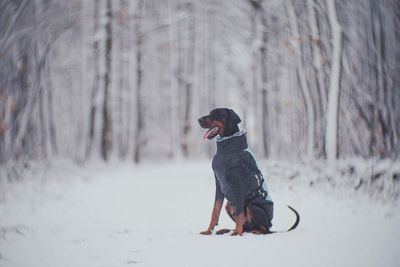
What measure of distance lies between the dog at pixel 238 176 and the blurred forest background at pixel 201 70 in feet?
12.7

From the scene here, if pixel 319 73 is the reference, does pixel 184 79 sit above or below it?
above

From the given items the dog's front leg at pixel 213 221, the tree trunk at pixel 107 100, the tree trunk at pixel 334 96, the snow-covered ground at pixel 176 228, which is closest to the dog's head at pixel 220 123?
the dog's front leg at pixel 213 221

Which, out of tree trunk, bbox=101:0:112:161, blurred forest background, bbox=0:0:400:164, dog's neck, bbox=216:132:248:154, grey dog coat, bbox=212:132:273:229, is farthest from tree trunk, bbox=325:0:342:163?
tree trunk, bbox=101:0:112:161

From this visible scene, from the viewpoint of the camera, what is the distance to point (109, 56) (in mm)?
15375

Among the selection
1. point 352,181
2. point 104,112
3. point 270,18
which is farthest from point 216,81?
point 352,181

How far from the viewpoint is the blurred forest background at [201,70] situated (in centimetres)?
888

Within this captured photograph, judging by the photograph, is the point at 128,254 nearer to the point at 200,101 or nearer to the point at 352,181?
the point at 352,181

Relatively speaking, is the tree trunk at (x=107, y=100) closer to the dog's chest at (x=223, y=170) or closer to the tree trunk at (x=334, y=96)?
the tree trunk at (x=334, y=96)

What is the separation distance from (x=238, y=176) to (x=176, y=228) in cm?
133

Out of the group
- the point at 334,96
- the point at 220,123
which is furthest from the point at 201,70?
the point at 220,123

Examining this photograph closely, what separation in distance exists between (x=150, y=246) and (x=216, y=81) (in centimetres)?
2898

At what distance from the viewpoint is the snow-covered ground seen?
142 inches

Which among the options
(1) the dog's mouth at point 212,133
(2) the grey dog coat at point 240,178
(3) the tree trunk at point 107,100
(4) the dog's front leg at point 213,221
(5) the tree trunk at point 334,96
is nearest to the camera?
(2) the grey dog coat at point 240,178

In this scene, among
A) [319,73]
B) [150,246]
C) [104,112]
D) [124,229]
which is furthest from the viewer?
[104,112]
